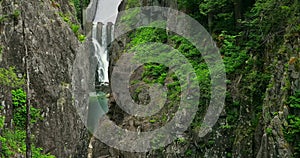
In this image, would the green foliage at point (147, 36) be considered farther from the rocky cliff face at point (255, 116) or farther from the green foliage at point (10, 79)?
the rocky cliff face at point (255, 116)

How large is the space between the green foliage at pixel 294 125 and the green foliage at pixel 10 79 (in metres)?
9.94

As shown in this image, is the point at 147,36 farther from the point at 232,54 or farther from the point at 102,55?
the point at 102,55

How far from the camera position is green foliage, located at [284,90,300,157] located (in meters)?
7.59

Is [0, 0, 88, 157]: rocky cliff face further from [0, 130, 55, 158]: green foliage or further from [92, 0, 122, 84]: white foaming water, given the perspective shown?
[92, 0, 122, 84]: white foaming water

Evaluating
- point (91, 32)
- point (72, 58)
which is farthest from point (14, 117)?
point (91, 32)

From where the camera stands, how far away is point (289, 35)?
9109 mm

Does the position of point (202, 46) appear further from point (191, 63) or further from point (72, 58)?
point (72, 58)

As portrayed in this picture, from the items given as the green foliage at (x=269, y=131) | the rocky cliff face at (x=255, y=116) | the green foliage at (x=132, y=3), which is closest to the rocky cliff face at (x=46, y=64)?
the rocky cliff face at (x=255, y=116)

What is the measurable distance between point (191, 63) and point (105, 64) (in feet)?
47.4

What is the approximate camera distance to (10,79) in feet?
45.6

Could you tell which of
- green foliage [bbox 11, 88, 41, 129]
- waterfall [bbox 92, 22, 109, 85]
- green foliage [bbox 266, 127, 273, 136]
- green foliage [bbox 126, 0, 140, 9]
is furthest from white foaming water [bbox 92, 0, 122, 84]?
green foliage [bbox 266, 127, 273, 136]

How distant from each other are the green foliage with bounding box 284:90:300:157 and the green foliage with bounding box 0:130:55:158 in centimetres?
839

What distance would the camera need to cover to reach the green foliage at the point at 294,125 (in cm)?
759

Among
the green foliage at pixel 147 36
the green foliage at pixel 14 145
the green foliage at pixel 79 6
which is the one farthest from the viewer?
the green foliage at pixel 79 6
